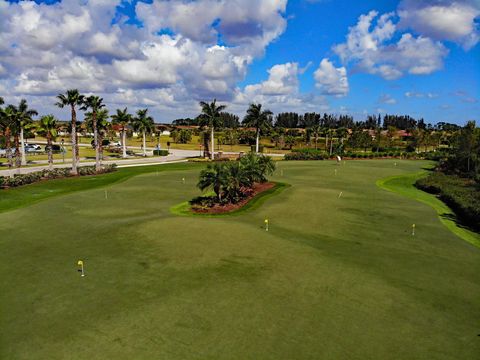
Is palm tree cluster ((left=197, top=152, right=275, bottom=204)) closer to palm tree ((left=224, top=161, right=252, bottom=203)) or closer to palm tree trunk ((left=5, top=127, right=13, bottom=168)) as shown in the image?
palm tree ((left=224, top=161, right=252, bottom=203))

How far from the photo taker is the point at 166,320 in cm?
1457

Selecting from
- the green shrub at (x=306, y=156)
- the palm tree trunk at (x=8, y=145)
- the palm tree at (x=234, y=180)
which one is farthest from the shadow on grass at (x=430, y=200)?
the palm tree trunk at (x=8, y=145)

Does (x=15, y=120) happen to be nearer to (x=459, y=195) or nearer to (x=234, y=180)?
(x=234, y=180)

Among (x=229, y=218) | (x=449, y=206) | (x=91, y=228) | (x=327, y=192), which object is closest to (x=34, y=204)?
(x=91, y=228)

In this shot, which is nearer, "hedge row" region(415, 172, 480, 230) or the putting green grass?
the putting green grass

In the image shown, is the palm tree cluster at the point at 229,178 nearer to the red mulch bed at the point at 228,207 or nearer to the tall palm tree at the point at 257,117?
the red mulch bed at the point at 228,207

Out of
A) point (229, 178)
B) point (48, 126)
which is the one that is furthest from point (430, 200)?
point (48, 126)

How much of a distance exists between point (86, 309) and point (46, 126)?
54.9 meters

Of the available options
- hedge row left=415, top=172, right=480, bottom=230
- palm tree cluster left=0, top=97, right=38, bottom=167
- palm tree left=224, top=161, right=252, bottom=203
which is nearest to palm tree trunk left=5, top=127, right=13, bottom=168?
palm tree cluster left=0, top=97, right=38, bottom=167

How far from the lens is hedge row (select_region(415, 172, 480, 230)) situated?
31953 mm

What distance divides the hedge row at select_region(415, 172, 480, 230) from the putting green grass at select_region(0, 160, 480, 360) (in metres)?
3.02

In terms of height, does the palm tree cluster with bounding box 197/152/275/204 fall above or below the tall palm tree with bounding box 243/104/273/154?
below

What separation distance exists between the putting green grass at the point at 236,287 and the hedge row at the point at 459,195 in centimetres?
302

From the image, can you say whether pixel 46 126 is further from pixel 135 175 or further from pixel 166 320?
pixel 166 320
